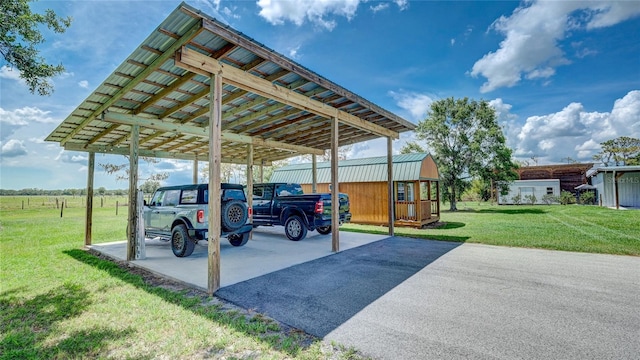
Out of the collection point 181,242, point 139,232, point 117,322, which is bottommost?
point 117,322

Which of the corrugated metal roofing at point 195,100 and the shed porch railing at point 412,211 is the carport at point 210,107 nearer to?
the corrugated metal roofing at point 195,100

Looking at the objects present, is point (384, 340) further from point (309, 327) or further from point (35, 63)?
point (35, 63)

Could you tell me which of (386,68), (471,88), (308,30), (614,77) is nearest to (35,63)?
(308,30)

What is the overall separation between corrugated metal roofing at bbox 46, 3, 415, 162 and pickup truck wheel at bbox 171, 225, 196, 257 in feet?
8.75

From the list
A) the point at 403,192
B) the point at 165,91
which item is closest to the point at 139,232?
the point at 165,91

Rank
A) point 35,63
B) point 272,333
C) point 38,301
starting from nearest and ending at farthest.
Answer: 1. point 272,333
2. point 38,301
3. point 35,63

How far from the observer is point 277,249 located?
6957 mm

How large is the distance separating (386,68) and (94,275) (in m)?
12.6

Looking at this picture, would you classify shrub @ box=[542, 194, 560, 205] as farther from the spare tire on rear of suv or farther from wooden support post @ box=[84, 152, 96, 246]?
wooden support post @ box=[84, 152, 96, 246]

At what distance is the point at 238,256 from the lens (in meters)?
6.19

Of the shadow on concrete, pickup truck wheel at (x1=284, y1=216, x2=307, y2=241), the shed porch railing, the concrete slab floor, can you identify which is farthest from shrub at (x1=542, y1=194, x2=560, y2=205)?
pickup truck wheel at (x1=284, y1=216, x2=307, y2=241)

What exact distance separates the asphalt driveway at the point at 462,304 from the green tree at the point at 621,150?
41055 mm

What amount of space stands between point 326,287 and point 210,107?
334cm

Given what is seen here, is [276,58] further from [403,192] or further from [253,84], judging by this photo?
[403,192]
